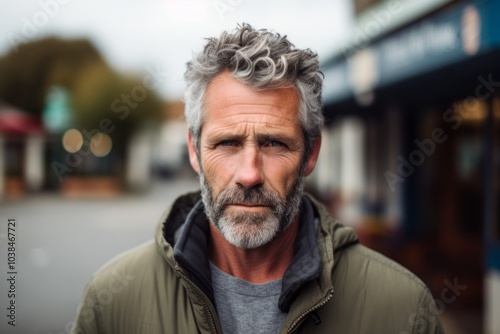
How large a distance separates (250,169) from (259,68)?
0.31 meters

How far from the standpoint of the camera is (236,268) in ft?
6.20

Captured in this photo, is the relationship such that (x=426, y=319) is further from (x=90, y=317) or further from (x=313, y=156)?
(x=90, y=317)

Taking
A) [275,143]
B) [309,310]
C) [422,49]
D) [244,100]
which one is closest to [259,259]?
[309,310]

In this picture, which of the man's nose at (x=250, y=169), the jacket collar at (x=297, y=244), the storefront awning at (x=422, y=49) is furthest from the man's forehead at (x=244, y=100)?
the storefront awning at (x=422, y=49)

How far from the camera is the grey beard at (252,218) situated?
176 cm

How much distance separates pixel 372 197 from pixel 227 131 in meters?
11.2

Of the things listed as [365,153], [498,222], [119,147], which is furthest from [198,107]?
[119,147]

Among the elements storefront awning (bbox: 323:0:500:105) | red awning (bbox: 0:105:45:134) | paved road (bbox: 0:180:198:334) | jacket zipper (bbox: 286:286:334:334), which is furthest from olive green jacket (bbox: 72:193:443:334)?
red awning (bbox: 0:105:45:134)

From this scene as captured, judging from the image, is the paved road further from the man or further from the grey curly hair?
the grey curly hair

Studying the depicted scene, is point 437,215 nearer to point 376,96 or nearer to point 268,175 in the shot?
point 376,96

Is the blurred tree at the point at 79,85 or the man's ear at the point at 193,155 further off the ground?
the blurred tree at the point at 79,85

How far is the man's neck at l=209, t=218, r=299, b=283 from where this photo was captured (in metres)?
1.87

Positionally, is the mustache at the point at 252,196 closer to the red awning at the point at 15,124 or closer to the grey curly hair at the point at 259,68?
the grey curly hair at the point at 259,68

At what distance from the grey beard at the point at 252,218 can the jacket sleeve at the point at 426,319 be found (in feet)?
1.57
